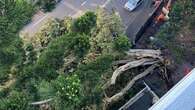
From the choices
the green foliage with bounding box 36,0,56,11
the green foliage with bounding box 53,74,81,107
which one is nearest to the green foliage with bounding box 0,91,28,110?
the green foliage with bounding box 53,74,81,107

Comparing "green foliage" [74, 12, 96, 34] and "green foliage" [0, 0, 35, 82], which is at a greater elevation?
"green foliage" [0, 0, 35, 82]

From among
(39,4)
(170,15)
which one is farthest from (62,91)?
(170,15)

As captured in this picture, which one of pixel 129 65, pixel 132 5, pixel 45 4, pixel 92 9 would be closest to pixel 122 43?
pixel 129 65

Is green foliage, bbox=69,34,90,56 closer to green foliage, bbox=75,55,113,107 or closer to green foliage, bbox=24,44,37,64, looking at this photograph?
green foliage, bbox=75,55,113,107

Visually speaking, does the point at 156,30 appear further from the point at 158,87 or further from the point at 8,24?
the point at 8,24

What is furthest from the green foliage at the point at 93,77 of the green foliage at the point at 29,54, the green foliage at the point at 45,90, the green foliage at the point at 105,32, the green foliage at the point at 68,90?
the green foliage at the point at 29,54

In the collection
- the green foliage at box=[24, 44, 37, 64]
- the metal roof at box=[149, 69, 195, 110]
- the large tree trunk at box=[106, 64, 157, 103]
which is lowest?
the metal roof at box=[149, 69, 195, 110]

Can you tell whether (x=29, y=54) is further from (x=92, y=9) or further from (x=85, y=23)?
(x=92, y=9)
